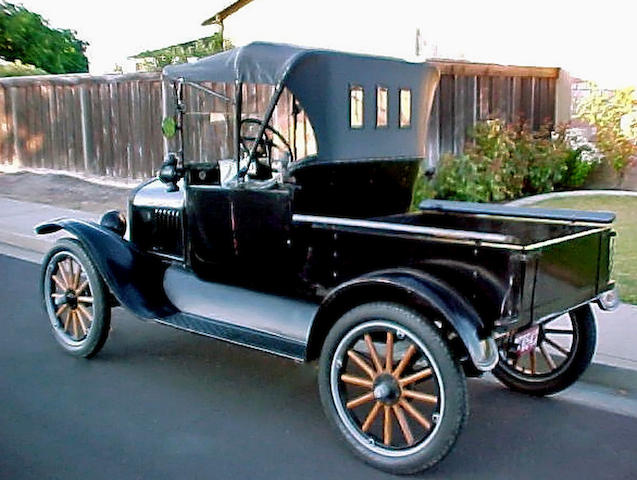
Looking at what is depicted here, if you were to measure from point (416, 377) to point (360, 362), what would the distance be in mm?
305

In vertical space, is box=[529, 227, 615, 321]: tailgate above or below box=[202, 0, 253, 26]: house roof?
below

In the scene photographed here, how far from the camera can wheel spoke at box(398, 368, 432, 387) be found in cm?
359

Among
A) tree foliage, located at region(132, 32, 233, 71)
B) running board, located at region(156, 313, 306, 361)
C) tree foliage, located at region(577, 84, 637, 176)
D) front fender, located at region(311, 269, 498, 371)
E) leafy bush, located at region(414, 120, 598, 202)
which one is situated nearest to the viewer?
front fender, located at region(311, 269, 498, 371)

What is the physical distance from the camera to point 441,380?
3.49 m

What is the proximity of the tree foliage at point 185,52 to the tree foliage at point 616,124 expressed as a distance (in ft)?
31.0

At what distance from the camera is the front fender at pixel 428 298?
3426 mm

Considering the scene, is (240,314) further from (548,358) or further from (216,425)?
(548,358)

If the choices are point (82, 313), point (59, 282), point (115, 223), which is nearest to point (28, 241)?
point (115, 223)

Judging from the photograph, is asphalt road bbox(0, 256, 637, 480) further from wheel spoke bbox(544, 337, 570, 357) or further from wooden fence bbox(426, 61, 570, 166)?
wooden fence bbox(426, 61, 570, 166)

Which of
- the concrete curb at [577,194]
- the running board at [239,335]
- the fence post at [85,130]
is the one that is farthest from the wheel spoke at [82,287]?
the fence post at [85,130]

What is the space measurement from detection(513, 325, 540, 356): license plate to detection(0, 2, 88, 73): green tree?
28.3 metres

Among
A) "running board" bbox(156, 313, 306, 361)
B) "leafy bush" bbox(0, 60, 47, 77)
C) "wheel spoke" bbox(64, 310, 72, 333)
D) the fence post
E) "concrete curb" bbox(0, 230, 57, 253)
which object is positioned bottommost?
"concrete curb" bbox(0, 230, 57, 253)

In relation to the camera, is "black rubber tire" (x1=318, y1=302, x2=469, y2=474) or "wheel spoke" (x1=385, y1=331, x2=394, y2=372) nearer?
"black rubber tire" (x1=318, y1=302, x2=469, y2=474)

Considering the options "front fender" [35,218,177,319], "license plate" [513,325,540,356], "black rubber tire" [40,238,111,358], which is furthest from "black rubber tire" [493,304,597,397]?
"black rubber tire" [40,238,111,358]
